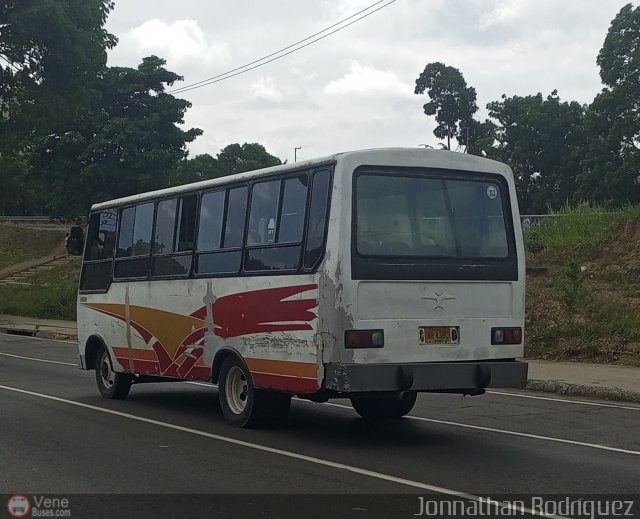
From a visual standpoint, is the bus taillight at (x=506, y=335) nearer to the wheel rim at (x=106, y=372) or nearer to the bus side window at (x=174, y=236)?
the bus side window at (x=174, y=236)

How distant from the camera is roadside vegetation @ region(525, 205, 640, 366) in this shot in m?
17.6

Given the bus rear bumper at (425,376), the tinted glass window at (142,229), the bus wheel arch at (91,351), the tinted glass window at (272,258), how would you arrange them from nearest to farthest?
the bus rear bumper at (425,376) < the tinted glass window at (272,258) < the tinted glass window at (142,229) < the bus wheel arch at (91,351)

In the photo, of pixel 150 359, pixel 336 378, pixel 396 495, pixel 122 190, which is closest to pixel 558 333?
pixel 150 359

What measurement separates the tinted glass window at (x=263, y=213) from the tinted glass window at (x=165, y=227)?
1.81m

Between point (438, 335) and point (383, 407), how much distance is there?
7.47 ft

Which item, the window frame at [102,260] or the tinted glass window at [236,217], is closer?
the tinted glass window at [236,217]

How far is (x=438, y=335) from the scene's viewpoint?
9.48 m

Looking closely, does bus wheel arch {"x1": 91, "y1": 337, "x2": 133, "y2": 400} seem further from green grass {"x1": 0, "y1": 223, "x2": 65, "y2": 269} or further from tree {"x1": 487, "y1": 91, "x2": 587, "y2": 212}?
tree {"x1": 487, "y1": 91, "x2": 587, "y2": 212}

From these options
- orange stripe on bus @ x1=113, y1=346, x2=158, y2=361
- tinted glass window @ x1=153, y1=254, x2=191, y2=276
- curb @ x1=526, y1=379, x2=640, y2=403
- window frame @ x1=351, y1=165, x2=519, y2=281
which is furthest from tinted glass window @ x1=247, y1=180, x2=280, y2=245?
curb @ x1=526, y1=379, x2=640, y2=403

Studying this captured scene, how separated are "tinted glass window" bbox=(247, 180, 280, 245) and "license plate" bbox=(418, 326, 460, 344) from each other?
192 centimetres

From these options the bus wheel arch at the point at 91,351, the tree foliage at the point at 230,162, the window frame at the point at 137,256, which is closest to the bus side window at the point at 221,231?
the window frame at the point at 137,256

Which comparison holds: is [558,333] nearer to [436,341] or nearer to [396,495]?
[436,341]

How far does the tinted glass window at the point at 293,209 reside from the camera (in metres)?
9.82

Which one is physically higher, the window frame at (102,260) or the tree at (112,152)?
the tree at (112,152)
